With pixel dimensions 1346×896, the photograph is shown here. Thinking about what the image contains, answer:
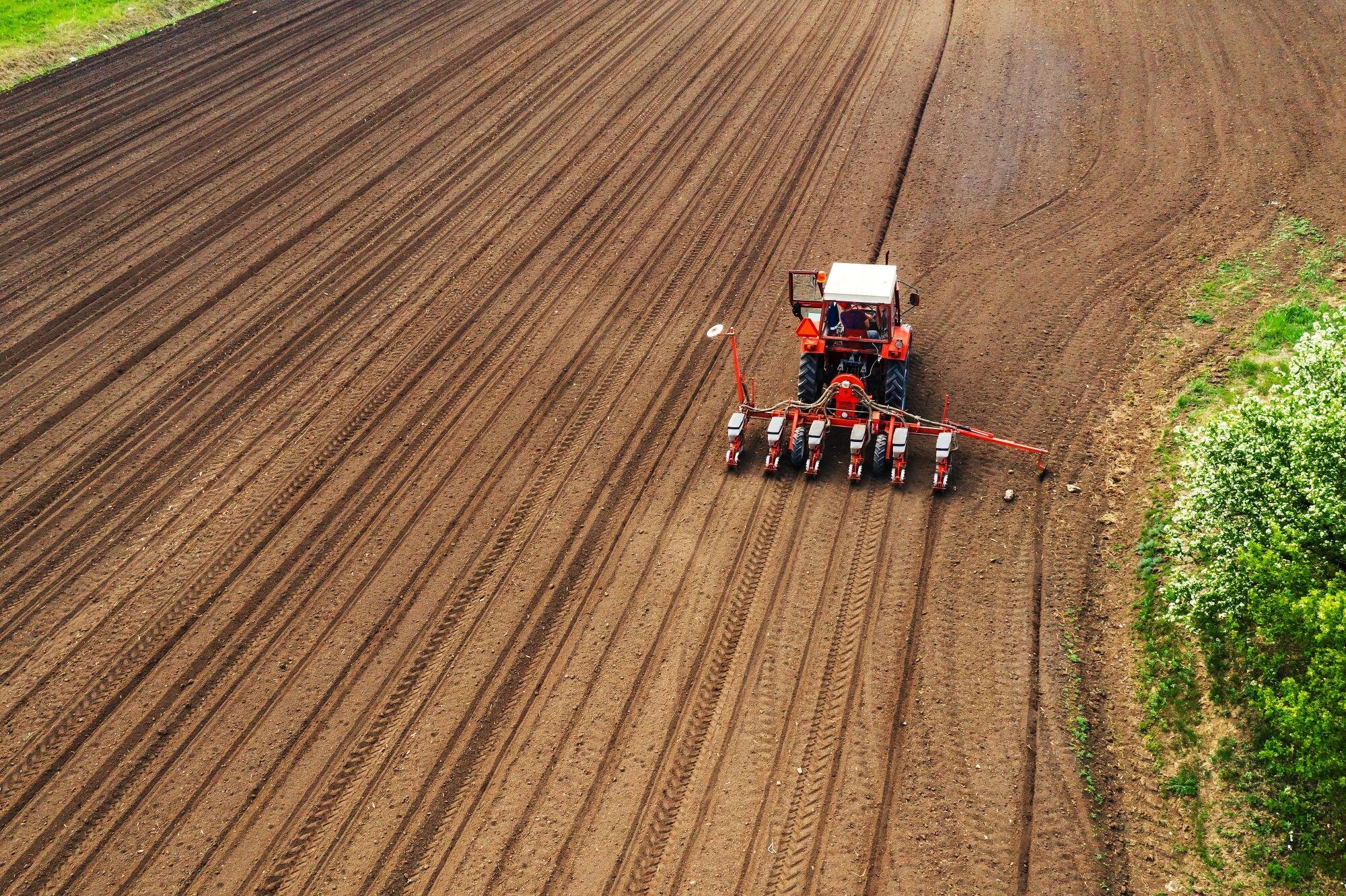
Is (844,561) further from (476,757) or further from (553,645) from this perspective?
(476,757)

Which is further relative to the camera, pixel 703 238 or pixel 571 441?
pixel 703 238

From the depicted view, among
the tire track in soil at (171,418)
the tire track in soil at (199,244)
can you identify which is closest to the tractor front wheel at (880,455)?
the tire track in soil at (171,418)

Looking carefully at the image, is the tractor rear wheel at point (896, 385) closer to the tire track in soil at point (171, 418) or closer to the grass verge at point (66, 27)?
the tire track in soil at point (171, 418)

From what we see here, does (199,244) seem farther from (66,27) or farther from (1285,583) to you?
(1285,583)

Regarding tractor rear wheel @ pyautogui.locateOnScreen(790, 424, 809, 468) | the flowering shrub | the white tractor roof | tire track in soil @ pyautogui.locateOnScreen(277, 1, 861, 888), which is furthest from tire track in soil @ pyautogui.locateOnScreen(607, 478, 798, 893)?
tire track in soil @ pyautogui.locateOnScreen(277, 1, 861, 888)

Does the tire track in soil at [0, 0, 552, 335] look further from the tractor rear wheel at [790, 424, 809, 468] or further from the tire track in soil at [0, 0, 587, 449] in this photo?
the tractor rear wheel at [790, 424, 809, 468]

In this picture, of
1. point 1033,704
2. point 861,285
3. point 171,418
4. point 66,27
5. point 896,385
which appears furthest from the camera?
point 66,27

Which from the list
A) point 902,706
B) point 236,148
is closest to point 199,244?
point 236,148
